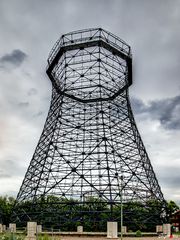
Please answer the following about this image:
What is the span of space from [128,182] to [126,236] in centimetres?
692

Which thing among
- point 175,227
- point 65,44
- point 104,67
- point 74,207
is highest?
point 65,44

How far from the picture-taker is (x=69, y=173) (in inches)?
1515

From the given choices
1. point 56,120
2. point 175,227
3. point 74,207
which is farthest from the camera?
point 175,227

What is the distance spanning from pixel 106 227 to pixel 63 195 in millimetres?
5768

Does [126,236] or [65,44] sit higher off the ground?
[65,44]

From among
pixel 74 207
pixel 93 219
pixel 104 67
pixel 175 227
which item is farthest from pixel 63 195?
pixel 175 227

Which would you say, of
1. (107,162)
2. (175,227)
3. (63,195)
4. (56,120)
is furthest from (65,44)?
(175,227)

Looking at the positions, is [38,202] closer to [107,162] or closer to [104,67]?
[107,162]

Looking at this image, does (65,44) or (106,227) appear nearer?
(106,227)

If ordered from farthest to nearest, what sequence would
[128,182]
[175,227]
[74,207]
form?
[175,227], [128,182], [74,207]

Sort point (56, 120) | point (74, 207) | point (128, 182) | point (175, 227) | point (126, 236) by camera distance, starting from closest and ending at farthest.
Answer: point (126, 236) → point (74, 207) → point (128, 182) → point (56, 120) → point (175, 227)

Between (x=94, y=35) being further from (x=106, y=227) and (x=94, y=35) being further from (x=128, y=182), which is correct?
(x=106, y=227)

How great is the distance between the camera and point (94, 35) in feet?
147

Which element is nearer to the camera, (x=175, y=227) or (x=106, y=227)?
(x=106, y=227)
